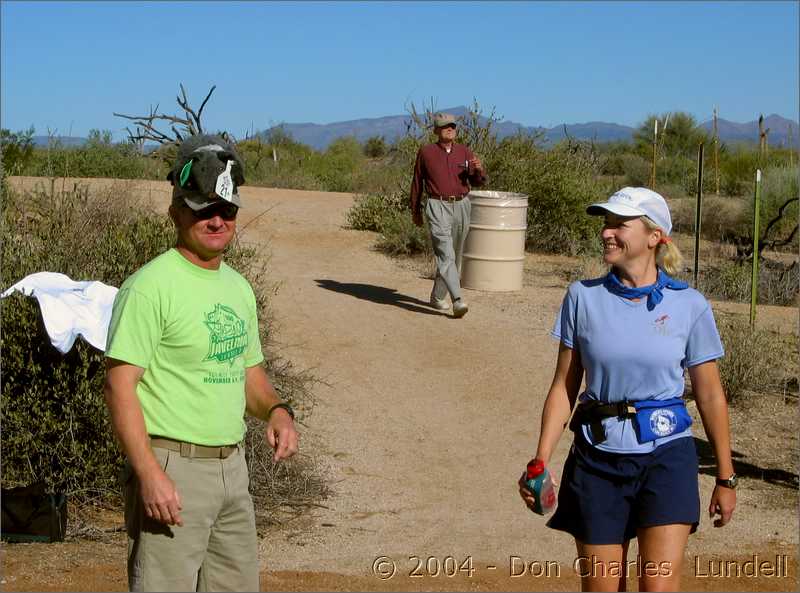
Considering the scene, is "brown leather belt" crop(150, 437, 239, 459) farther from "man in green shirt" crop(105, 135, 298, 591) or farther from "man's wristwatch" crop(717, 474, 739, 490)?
"man's wristwatch" crop(717, 474, 739, 490)

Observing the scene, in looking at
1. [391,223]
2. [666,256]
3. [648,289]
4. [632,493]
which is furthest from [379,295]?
[632,493]

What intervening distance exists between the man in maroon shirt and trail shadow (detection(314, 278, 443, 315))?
2.35 ft

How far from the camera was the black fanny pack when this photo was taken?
380 cm

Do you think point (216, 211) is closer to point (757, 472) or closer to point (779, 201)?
point (757, 472)

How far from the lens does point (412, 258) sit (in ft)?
49.5

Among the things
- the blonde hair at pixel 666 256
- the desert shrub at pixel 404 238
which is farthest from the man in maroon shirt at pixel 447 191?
the blonde hair at pixel 666 256

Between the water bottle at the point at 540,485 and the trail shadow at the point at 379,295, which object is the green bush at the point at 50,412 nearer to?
the water bottle at the point at 540,485

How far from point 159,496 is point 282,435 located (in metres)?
0.57

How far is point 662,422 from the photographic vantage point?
381 centimetres

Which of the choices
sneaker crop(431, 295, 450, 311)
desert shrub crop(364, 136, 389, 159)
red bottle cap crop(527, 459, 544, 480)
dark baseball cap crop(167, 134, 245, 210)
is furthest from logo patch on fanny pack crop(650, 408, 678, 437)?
desert shrub crop(364, 136, 389, 159)

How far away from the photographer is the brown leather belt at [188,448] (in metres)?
3.35

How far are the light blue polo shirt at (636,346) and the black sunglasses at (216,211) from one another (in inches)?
48.3

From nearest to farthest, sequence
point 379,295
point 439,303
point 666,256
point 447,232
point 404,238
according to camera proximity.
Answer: point 666,256, point 447,232, point 439,303, point 379,295, point 404,238

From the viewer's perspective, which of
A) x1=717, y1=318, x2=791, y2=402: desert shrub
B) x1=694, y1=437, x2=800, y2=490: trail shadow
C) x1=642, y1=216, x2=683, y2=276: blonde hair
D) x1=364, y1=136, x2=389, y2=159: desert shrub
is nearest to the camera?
x1=642, y1=216, x2=683, y2=276: blonde hair
